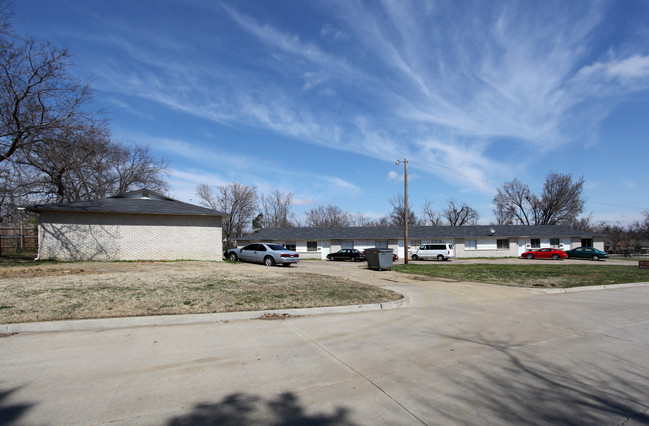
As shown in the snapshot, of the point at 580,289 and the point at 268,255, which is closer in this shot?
the point at 580,289

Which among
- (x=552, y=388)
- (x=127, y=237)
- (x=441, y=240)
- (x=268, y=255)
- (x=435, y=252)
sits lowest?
(x=435, y=252)

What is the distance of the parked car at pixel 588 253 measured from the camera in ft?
121

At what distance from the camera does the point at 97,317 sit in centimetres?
666

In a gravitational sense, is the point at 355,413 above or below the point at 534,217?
below

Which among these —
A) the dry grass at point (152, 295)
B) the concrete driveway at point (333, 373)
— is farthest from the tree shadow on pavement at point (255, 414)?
the dry grass at point (152, 295)

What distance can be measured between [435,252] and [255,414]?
36.1 metres

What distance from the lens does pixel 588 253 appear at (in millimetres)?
37500

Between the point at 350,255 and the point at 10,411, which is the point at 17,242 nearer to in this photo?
the point at 350,255

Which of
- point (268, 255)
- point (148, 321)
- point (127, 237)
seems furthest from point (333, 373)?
point (127, 237)

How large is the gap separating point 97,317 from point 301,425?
536 centimetres

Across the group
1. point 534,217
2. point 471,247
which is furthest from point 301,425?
point 534,217

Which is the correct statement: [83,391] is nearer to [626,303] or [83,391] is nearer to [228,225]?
[626,303]

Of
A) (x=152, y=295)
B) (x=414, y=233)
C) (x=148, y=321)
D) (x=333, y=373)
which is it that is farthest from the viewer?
(x=414, y=233)

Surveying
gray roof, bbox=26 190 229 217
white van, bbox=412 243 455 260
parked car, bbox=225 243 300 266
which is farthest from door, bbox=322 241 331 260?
Answer: gray roof, bbox=26 190 229 217
